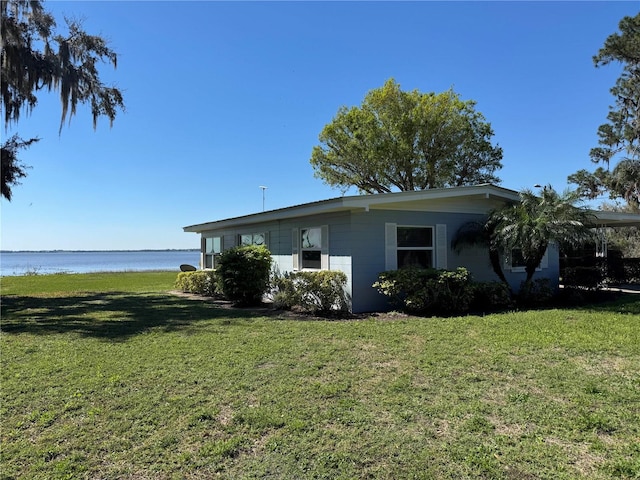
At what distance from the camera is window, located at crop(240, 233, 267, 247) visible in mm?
13336

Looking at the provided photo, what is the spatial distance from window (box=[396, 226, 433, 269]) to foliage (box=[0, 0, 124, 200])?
405 inches

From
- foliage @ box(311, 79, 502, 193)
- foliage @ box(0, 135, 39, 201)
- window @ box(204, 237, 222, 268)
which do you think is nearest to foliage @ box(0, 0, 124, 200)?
foliage @ box(0, 135, 39, 201)

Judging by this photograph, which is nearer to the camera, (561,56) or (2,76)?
(2,76)

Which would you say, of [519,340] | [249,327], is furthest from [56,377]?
[519,340]

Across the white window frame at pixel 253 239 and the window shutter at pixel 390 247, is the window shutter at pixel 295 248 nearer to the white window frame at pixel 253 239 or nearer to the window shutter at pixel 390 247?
the white window frame at pixel 253 239

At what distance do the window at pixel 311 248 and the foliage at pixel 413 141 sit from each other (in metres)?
13.9

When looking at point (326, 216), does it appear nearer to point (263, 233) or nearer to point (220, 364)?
point (263, 233)

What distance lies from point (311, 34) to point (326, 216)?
6913 millimetres

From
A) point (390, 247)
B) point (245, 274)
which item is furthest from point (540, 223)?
point (245, 274)

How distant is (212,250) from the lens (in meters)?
17.1

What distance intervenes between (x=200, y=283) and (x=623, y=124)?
20.8 m

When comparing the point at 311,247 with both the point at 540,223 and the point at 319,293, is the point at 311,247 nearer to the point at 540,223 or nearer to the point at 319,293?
the point at 319,293

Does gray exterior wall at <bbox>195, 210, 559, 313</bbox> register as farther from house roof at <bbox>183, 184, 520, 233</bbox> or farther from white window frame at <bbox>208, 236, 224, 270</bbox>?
white window frame at <bbox>208, 236, 224, 270</bbox>

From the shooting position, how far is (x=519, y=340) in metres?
6.07
